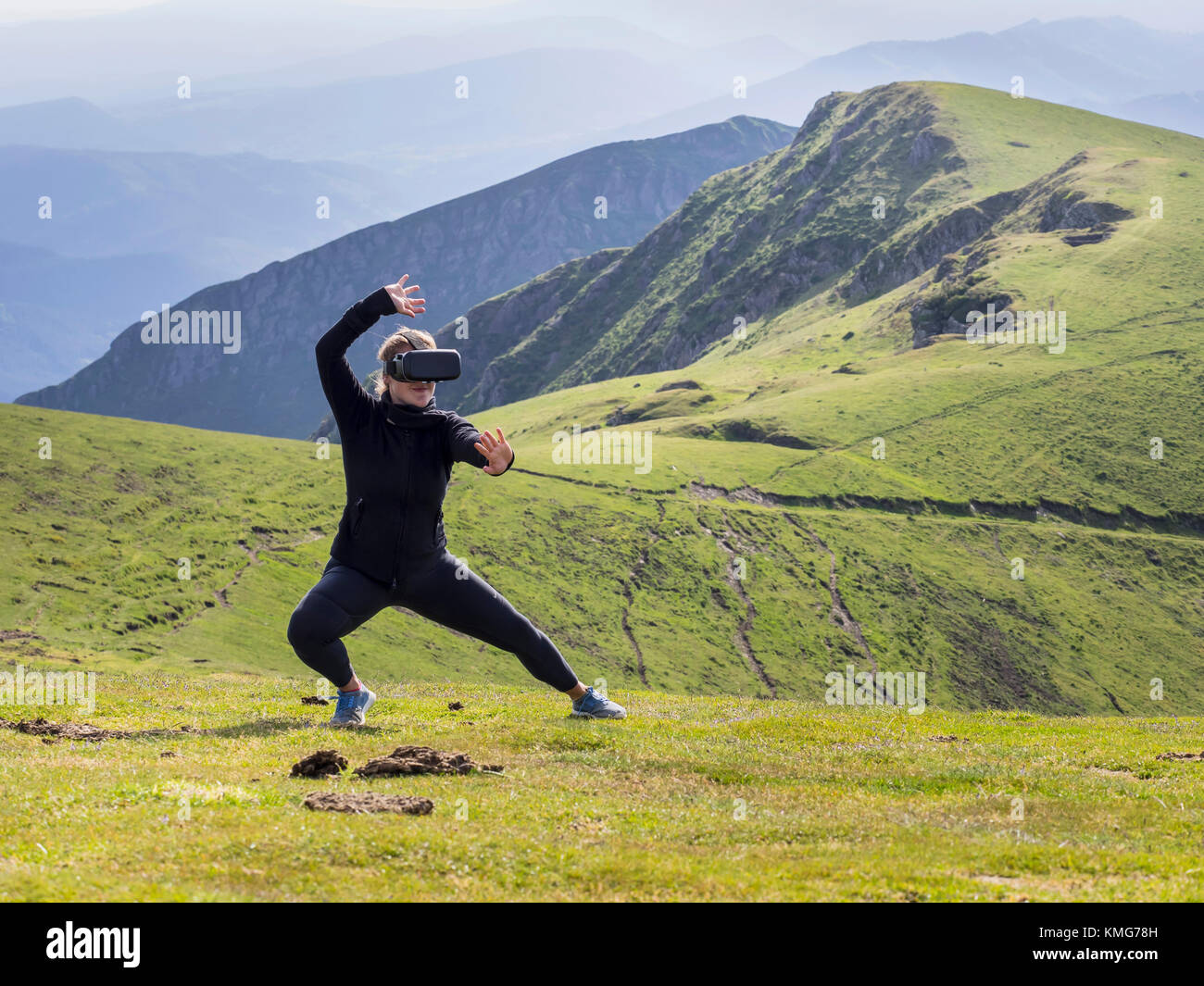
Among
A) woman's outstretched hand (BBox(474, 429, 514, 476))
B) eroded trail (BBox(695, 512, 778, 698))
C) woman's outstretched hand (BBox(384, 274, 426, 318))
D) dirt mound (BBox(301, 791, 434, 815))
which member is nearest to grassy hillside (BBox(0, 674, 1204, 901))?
dirt mound (BBox(301, 791, 434, 815))

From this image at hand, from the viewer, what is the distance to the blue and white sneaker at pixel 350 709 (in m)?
16.0

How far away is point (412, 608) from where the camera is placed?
14.6 m

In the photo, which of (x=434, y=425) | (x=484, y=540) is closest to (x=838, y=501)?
(x=484, y=540)

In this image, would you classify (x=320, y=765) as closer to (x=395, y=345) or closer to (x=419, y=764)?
(x=419, y=764)

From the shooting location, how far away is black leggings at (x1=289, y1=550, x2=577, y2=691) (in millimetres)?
14656

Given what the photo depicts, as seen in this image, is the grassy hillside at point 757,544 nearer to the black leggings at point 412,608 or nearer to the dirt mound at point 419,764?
the black leggings at point 412,608

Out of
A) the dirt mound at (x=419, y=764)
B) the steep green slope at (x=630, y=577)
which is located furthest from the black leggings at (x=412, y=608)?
the steep green slope at (x=630, y=577)

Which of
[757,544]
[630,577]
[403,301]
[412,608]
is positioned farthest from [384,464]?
[757,544]

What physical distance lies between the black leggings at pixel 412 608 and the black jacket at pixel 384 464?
259 mm

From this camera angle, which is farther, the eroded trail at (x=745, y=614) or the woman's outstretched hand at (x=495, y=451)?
the eroded trail at (x=745, y=614)

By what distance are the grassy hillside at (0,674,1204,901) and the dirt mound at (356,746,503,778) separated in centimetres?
27

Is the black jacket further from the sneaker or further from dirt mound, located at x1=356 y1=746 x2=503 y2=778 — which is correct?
the sneaker
